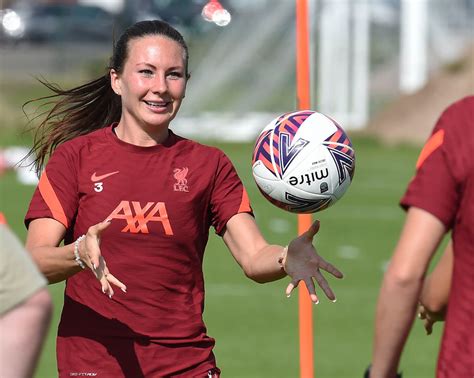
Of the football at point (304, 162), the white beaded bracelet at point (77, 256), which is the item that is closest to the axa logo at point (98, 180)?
the white beaded bracelet at point (77, 256)

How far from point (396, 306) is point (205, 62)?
28.4 m

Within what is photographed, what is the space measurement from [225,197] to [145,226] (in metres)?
0.40

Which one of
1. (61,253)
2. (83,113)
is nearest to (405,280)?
(61,253)

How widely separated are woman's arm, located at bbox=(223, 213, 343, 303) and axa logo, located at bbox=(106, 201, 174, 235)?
0.31 metres

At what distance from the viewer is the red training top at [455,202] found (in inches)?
145

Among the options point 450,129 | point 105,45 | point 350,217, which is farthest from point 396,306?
point 105,45

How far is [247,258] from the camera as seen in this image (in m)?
5.26

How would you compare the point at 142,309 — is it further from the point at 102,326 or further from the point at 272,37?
the point at 272,37

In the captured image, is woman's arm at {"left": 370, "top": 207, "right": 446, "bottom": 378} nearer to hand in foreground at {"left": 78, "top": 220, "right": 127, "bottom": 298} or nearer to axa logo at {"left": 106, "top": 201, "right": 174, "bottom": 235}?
hand in foreground at {"left": 78, "top": 220, "right": 127, "bottom": 298}

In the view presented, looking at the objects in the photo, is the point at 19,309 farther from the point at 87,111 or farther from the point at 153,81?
the point at 87,111

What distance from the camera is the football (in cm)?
509

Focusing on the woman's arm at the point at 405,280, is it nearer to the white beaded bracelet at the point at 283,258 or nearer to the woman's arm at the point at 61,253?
the woman's arm at the point at 61,253

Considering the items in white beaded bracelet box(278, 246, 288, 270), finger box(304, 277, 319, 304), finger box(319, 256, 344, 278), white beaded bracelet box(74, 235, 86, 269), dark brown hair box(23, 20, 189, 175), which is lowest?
finger box(304, 277, 319, 304)

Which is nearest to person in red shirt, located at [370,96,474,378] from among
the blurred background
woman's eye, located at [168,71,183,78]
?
woman's eye, located at [168,71,183,78]
